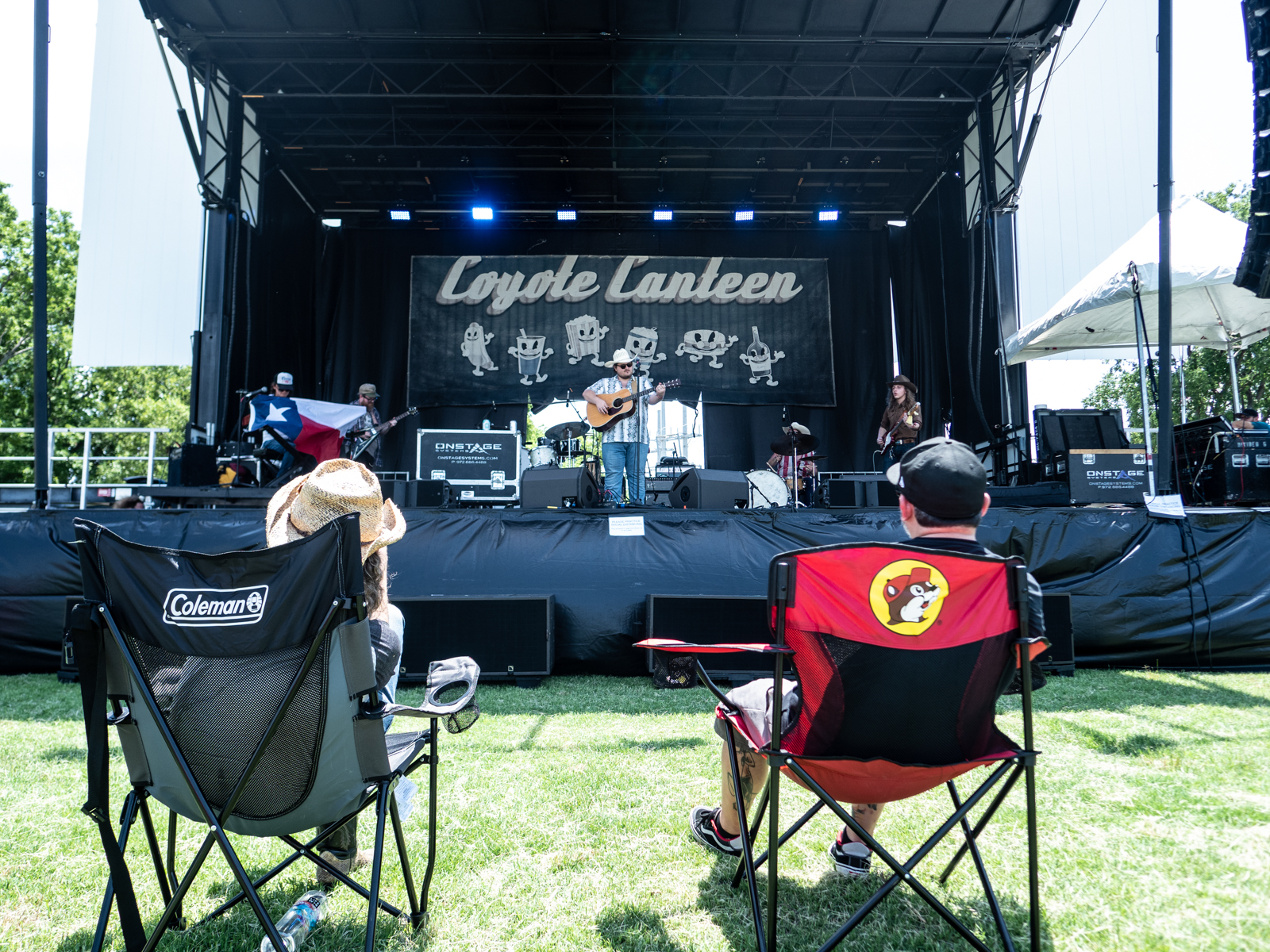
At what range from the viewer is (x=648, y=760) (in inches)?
129

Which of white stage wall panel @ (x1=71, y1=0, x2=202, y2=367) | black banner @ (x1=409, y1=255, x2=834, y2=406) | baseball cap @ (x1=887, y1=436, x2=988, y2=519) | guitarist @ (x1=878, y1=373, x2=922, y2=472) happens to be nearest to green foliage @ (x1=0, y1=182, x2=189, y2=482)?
white stage wall panel @ (x1=71, y1=0, x2=202, y2=367)

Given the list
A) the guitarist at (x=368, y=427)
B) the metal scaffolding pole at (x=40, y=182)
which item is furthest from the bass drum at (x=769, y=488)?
the metal scaffolding pole at (x=40, y=182)

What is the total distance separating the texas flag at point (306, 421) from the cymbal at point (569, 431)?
2280 mm

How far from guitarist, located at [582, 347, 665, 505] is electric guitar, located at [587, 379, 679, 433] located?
3 centimetres

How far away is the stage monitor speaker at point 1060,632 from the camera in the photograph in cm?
503

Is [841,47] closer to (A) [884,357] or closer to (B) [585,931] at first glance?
(A) [884,357]

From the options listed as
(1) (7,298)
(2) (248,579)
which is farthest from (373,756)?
(1) (7,298)

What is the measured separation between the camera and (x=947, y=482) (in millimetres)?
1854

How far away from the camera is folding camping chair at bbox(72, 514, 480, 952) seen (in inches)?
63.9

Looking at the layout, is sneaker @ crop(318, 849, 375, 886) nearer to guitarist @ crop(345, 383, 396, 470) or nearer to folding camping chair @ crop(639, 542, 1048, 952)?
folding camping chair @ crop(639, 542, 1048, 952)

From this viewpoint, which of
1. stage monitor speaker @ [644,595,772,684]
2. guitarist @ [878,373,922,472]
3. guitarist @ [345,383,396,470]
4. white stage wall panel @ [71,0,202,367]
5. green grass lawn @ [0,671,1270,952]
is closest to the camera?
green grass lawn @ [0,671,1270,952]

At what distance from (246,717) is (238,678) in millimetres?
82

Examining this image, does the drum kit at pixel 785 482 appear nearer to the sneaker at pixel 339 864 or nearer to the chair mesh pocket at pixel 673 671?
the chair mesh pocket at pixel 673 671

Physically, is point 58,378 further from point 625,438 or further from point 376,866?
point 376,866
